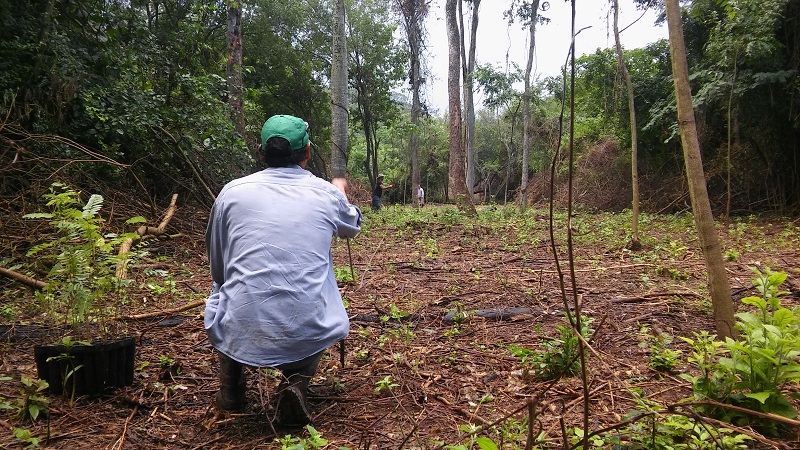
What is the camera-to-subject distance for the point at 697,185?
2.60m

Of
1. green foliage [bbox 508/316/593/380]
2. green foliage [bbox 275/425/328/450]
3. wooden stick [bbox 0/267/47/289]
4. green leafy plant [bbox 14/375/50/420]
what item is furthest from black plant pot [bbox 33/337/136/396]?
green foliage [bbox 508/316/593/380]

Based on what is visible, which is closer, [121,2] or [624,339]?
[624,339]

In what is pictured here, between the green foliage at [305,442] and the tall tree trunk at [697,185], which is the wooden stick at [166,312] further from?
the tall tree trunk at [697,185]

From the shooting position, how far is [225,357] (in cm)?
235

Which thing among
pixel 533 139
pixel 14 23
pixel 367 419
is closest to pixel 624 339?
pixel 367 419

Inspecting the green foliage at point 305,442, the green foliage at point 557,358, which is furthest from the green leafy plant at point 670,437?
the green foliage at point 305,442

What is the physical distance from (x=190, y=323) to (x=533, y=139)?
25630 millimetres

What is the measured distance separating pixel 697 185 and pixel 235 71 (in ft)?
33.9

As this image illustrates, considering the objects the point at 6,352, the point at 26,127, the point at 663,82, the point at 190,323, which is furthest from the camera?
the point at 663,82

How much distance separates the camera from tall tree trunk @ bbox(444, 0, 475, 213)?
13583mm

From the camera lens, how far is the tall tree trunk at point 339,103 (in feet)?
25.4

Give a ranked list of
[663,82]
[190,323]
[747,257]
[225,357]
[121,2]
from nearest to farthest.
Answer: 1. [225,357]
2. [190,323]
3. [747,257]
4. [121,2]
5. [663,82]

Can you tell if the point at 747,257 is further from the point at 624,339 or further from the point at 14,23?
the point at 14,23

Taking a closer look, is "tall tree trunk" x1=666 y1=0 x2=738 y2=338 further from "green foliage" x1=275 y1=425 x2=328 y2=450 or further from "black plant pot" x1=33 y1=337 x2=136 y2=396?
"black plant pot" x1=33 y1=337 x2=136 y2=396
